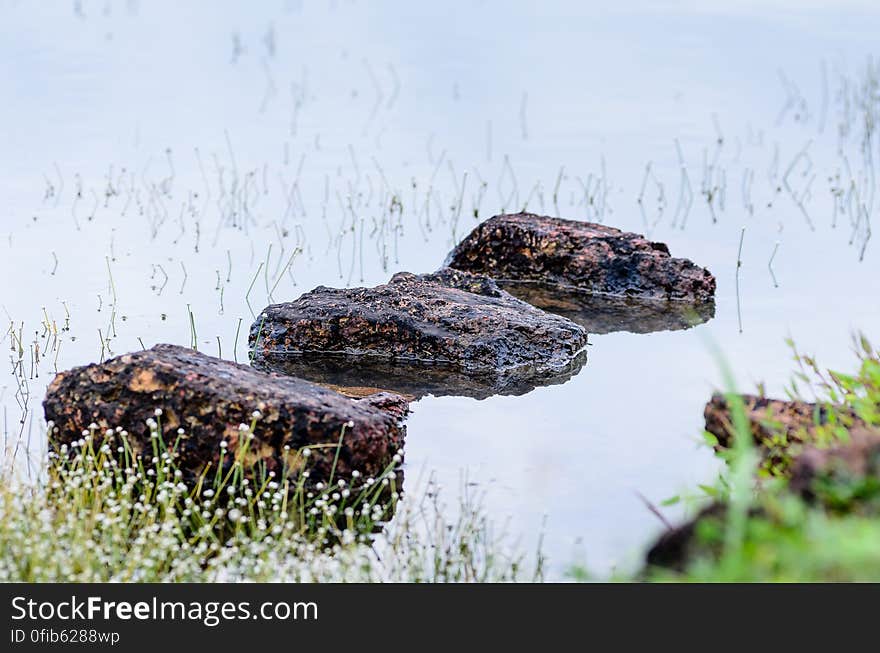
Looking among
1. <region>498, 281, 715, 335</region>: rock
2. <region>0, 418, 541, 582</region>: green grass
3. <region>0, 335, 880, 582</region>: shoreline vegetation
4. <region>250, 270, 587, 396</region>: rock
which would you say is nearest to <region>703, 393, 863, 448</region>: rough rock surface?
<region>0, 335, 880, 582</region>: shoreline vegetation

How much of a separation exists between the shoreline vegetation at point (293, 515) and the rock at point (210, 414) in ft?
0.24

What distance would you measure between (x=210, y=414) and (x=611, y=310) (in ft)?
18.0

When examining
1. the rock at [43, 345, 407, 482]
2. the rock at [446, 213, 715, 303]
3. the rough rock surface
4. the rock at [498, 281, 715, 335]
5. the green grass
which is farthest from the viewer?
the rock at [446, 213, 715, 303]

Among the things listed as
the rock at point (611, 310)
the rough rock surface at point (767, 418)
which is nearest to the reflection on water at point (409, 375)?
the rock at point (611, 310)

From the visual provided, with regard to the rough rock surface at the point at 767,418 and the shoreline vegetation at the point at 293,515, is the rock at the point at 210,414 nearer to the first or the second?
the shoreline vegetation at the point at 293,515

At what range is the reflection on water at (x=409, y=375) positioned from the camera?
10.5 meters

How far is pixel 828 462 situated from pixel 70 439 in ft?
16.8

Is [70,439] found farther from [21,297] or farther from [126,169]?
[126,169]

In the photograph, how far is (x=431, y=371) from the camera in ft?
35.6

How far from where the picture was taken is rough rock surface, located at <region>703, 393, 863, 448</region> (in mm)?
7016

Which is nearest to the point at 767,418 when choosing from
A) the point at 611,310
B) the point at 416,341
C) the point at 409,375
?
the point at 409,375

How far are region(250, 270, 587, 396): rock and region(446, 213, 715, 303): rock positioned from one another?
1.76 m

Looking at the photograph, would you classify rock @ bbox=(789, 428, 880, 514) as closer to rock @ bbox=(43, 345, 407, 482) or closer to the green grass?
the green grass
